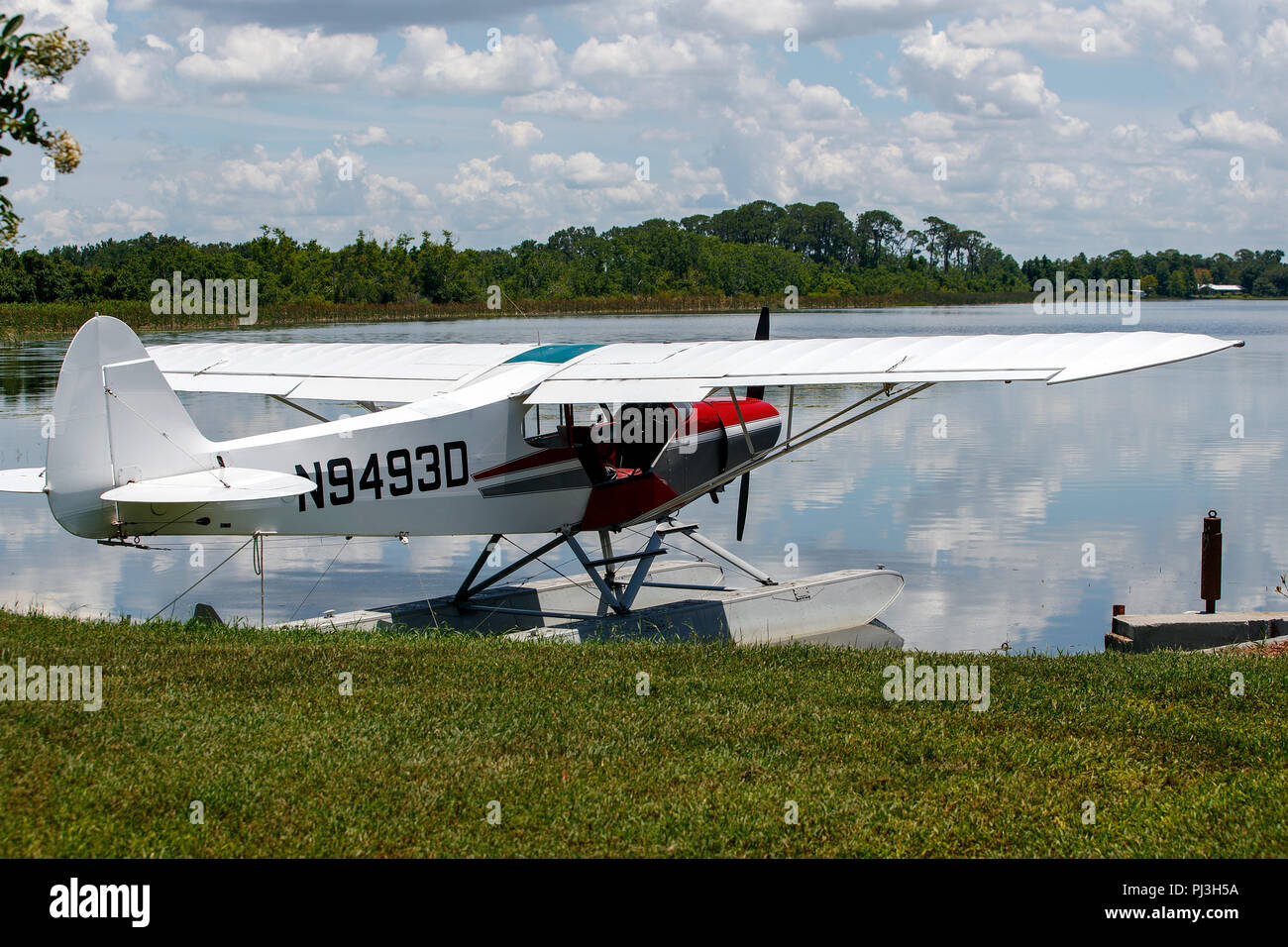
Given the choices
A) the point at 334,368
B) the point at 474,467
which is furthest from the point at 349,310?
the point at 474,467

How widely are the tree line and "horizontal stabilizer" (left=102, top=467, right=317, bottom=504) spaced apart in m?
47.2

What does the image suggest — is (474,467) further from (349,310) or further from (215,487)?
(349,310)

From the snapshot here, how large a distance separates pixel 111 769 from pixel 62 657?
2019 millimetres

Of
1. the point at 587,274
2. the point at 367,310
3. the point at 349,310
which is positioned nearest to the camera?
the point at 349,310

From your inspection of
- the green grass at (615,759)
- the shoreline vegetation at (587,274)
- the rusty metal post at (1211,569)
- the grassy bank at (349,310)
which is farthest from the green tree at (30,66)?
the grassy bank at (349,310)

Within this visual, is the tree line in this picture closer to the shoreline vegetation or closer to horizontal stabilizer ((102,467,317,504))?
the shoreline vegetation

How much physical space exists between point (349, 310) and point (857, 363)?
2459 inches

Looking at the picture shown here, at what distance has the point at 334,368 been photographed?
11.5 meters

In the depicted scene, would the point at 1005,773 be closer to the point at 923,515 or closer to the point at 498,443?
the point at 498,443

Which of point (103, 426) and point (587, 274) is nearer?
point (103, 426)

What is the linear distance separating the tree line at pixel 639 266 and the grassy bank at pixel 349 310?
250cm

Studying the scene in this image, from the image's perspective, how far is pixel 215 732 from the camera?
518 cm

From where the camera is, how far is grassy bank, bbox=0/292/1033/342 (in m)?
49.8

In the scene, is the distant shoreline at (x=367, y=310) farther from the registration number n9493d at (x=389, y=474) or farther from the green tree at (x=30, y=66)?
the green tree at (x=30, y=66)
